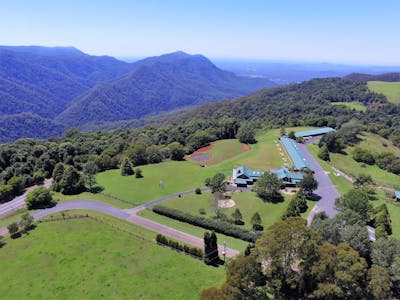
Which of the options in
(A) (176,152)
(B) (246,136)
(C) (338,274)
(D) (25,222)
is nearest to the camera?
(C) (338,274)

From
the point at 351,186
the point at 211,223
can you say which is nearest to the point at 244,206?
the point at 211,223

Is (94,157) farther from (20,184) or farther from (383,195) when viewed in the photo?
(383,195)

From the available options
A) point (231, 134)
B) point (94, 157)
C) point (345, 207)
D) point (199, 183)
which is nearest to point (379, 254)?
point (345, 207)

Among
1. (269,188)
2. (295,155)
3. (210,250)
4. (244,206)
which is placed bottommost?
(244,206)

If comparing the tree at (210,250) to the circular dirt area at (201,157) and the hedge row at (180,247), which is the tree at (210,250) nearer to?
the hedge row at (180,247)

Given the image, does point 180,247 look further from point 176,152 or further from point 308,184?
point 176,152

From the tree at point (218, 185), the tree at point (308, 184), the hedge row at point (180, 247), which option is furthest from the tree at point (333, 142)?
the hedge row at point (180, 247)

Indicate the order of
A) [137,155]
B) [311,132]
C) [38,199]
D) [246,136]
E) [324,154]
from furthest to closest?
[311,132], [246,136], [137,155], [324,154], [38,199]
